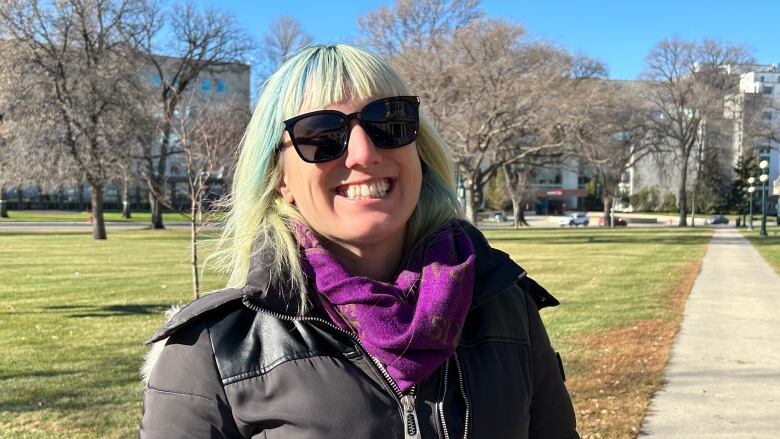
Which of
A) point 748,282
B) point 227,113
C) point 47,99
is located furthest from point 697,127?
point 47,99

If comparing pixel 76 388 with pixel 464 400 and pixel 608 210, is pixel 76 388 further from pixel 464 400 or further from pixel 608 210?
pixel 608 210

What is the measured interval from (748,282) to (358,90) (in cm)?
1413

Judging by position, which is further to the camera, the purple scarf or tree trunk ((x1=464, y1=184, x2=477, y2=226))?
tree trunk ((x1=464, y1=184, x2=477, y2=226))

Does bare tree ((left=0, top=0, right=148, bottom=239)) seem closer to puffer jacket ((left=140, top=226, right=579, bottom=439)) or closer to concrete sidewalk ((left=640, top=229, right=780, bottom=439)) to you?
concrete sidewalk ((left=640, top=229, right=780, bottom=439))

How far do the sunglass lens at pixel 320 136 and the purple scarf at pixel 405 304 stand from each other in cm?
19

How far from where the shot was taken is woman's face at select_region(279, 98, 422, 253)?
5.40 feet

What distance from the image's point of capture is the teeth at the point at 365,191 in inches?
65.1

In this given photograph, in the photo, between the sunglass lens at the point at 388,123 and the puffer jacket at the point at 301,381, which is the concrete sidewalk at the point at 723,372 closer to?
the puffer jacket at the point at 301,381

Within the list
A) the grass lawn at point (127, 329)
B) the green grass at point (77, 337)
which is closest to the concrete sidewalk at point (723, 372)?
the grass lawn at point (127, 329)

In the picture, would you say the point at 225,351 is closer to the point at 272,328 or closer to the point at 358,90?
the point at 272,328

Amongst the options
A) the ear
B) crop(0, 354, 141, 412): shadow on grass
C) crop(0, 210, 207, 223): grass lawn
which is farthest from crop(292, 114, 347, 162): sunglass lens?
crop(0, 210, 207, 223): grass lawn

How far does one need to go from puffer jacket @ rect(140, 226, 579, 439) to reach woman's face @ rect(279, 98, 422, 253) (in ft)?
0.67

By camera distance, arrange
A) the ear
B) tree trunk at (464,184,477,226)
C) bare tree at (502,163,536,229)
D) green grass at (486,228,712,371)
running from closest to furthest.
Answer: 1. the ear
2. green grass at (486,228,712,371)
3. tree trunk at (464,184,477,226)
4. bare tree at (502,163,536,229)

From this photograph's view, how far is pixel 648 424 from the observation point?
491 centimetres
